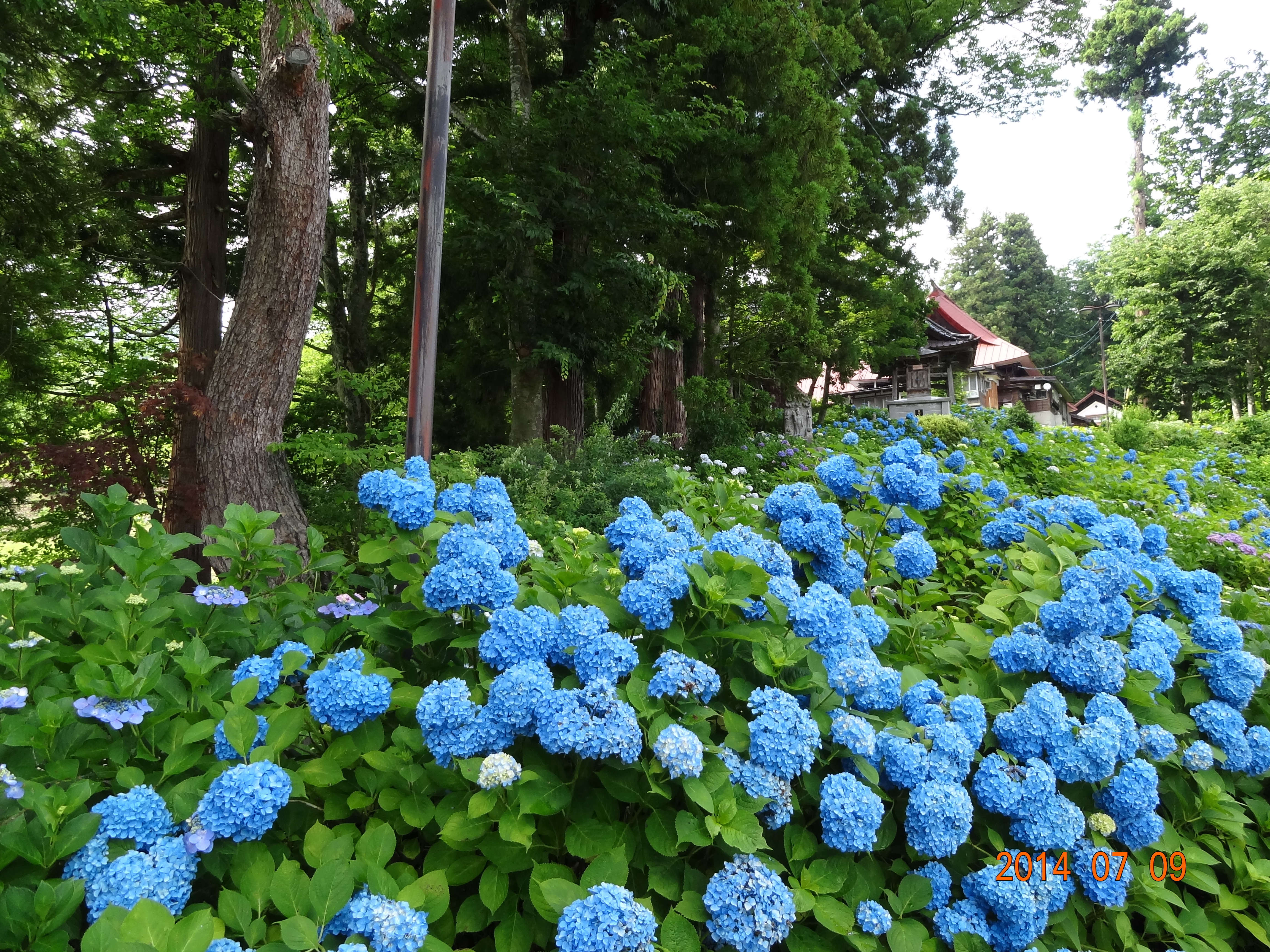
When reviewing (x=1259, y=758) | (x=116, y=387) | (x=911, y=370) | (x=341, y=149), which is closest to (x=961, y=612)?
(x=1259, y=758)

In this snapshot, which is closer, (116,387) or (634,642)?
(634,642)

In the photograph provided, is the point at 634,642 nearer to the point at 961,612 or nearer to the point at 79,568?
the point at 79,568

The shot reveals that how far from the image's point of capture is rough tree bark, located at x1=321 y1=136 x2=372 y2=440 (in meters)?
12.6

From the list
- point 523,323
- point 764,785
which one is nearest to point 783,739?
point 764,785

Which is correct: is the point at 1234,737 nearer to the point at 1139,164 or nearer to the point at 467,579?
the point at 467,579

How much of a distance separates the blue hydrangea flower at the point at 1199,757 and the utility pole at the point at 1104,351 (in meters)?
34.3

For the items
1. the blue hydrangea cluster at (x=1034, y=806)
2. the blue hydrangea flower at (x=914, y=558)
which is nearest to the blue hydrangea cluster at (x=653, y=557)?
the blue hydrangea flower at (x=914, y=558)

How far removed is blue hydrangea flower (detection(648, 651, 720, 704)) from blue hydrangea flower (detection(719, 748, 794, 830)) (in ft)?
0.41

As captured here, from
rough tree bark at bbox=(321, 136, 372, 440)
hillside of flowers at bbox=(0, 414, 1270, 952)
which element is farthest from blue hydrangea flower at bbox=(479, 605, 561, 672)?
rough tree bark at bbox=(321, 136, 372, 440)

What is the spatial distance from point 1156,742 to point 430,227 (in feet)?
11.9

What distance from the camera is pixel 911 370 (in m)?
29.2

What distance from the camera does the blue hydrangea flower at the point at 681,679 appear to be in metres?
1.39

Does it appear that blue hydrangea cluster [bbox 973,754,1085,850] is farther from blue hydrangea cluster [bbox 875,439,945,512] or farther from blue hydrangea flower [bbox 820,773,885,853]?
blue hydrangea cluster [bbox 875,439,945,512]

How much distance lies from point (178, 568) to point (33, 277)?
24.7ft
